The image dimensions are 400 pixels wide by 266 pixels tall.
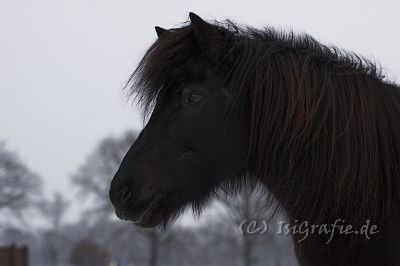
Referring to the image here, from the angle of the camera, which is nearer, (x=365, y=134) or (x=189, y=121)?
(x=365, y=134)

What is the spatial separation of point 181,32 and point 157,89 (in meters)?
0.42

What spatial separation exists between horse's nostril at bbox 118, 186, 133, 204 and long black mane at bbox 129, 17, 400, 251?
27.2 inches

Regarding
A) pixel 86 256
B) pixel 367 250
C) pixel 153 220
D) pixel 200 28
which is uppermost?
pixel 200 28

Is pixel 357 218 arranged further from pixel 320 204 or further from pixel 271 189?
pixel 271 189

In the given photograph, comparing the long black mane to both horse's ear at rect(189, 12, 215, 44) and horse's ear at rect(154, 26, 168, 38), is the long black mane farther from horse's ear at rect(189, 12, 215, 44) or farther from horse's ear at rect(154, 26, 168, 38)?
horse's ear at rect(154, 26, 168, 38)

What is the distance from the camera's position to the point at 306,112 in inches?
143

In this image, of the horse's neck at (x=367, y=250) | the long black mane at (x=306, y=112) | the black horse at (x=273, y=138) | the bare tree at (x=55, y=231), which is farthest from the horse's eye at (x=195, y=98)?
the bare tree at (x=55, y=231)

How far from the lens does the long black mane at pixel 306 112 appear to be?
137 inches

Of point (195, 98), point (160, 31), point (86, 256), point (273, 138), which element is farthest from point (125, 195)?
point (86, 256)

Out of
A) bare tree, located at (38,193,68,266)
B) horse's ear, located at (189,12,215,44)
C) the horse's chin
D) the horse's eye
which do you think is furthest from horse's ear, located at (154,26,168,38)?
bare tree, located at (38,193,68,266)

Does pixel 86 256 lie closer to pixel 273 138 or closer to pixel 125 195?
pixel 125 195

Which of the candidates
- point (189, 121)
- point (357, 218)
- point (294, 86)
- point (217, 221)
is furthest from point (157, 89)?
point (217, 221)

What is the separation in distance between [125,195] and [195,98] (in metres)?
0.77

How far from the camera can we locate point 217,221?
139 feet
